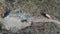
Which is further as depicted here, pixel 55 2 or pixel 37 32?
pixel 55 2

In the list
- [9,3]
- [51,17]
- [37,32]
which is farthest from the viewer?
[9,3]

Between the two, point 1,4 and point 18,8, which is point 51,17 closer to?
point 18,8

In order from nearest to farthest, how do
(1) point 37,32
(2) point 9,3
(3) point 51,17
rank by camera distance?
(1) point 37,32 < (3) point 51,17 < (2) point 9,3

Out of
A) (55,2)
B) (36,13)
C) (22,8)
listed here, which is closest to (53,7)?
(55,2)

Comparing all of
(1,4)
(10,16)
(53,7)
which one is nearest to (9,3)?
(1,4)

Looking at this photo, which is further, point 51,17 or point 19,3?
point 19,3

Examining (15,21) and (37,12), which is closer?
(15,21)

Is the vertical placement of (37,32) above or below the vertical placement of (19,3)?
below

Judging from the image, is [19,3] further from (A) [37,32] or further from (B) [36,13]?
(A) [37,32]

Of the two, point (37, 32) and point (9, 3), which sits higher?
point (9, 3)
